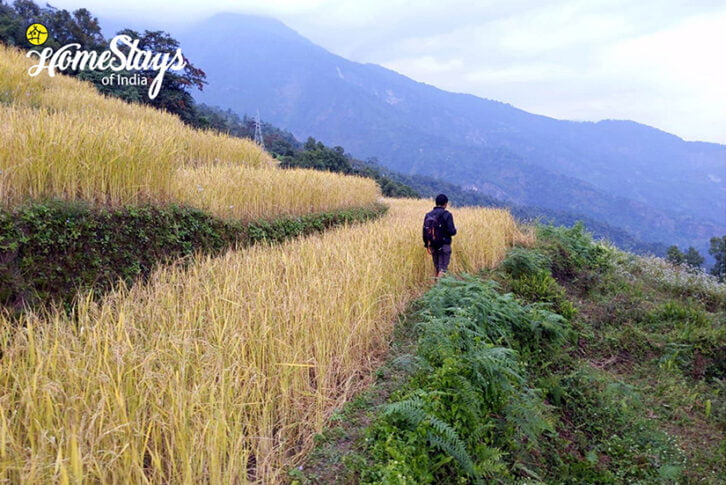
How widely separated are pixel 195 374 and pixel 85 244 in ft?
8.92

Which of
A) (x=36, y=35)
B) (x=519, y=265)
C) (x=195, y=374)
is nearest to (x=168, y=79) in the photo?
(x=36, y=35)

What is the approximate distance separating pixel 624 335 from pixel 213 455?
6.22 metres

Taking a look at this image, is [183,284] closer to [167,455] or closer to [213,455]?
[167,455]

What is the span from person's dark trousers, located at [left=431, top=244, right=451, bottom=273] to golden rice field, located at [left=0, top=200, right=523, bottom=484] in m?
1.39

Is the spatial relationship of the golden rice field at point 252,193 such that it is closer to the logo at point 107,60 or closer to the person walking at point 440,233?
the person walking at point 440,233

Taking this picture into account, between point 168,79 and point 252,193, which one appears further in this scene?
point 168,79

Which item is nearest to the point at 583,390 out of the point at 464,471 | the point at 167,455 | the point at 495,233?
the point at 464,471

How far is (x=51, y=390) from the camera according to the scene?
1.93m

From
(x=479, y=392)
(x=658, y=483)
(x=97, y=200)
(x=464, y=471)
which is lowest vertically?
(x=658, y=483)

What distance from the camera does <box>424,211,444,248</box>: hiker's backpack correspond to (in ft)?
18.8

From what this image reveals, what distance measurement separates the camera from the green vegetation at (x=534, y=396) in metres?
2.38

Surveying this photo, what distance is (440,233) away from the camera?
5770mm

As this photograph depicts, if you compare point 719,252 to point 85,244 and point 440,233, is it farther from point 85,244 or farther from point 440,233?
point 85,244

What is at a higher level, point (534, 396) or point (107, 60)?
point (107, 60)
